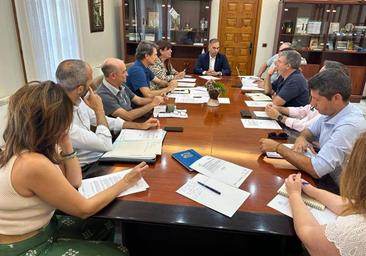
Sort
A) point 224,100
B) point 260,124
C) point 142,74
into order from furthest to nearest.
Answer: point 142,74 → point 224,100 → point 260,124

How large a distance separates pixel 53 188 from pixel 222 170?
29.8 inches

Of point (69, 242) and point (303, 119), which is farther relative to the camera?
point (303, 119)

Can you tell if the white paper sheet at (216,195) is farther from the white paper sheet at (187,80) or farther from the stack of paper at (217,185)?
the white paper sheet at (187,80)

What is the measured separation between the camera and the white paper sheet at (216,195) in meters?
1.11

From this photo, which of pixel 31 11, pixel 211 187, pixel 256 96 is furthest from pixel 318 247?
pixel 31 11

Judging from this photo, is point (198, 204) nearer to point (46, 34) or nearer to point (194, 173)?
point (194, 173)

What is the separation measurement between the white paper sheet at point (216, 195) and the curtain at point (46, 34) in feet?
7.31

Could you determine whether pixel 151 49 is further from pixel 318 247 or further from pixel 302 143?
pixel 318 247

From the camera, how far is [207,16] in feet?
17.2

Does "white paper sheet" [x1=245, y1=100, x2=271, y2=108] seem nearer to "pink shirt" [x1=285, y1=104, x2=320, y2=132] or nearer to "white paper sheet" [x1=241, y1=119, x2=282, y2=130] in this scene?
"pink shirt" [x1=285, y1=104, x2=320, y2=132]

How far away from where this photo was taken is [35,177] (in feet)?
3.09

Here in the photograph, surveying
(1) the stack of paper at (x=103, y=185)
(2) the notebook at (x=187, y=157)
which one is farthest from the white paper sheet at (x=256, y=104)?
(1) the stack of paper at (x=103, y=185)

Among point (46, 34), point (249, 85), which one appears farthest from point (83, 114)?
point (249, 85)

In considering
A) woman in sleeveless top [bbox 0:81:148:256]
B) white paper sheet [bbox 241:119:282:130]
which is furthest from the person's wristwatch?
woman in sleeveless top [bbox 0:81:148:256]
